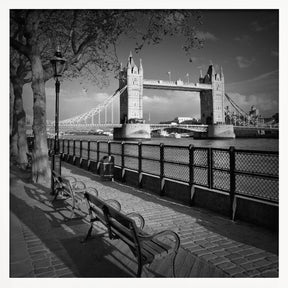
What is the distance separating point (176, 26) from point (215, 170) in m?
4.74

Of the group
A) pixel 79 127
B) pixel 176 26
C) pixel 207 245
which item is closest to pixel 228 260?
pixel 207 245

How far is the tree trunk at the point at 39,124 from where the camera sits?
803cm

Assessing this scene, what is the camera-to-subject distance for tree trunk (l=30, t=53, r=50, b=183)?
803cm

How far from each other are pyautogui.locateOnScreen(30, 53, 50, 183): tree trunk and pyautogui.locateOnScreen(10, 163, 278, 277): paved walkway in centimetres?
279

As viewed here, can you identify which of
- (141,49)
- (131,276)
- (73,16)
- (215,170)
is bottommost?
(131,276)

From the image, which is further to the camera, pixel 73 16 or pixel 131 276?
pixel 73 16

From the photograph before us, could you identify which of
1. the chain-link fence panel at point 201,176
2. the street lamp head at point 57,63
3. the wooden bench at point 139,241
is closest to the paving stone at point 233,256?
the wooden bench at point 139,241

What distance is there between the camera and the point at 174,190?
6.29 metres

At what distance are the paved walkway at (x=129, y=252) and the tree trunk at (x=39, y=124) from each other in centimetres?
279

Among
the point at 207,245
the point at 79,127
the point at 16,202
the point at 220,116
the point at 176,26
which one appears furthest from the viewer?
the point at 220,116

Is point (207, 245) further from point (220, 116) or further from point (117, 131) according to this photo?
point (220, 116)

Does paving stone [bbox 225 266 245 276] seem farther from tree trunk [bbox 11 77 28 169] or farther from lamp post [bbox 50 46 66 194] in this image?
tree trunk [bbox 11 77 28 169]

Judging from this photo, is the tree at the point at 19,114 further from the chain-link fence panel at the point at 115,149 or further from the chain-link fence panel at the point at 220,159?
the chain-link fence panel at the point at 220,159

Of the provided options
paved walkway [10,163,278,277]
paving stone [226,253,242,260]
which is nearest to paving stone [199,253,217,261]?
paved walkway [10,163,278,277]
